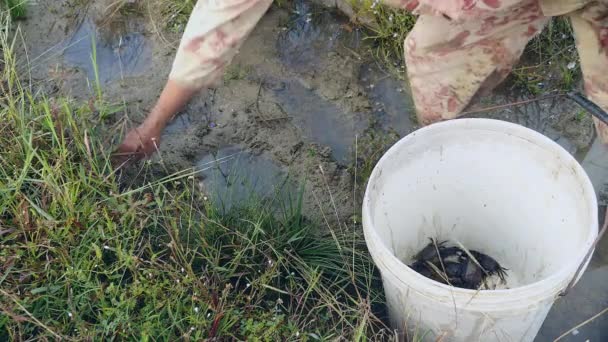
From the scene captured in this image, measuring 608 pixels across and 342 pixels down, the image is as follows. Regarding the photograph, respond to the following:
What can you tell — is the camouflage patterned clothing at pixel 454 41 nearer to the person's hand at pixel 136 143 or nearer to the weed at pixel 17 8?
the person's hand at pixel 136 143

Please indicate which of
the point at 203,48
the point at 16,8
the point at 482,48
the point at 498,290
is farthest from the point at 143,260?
the point at 16,8

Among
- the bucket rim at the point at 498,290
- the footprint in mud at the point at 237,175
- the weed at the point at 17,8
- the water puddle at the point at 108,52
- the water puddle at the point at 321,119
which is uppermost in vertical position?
the weed at the point at 17,8

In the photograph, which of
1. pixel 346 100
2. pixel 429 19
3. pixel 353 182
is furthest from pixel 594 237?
pixel 346 100

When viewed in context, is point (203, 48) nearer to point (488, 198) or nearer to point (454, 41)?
point (454, 41)

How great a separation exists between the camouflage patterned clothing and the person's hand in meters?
0.22

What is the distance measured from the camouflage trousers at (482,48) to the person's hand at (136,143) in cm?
95

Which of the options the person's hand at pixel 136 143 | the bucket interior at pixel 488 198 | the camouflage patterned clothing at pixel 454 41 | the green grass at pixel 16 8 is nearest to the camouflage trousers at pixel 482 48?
the camouflage patterned clothing at pixel 454 41

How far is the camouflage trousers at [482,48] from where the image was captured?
6.38 ft

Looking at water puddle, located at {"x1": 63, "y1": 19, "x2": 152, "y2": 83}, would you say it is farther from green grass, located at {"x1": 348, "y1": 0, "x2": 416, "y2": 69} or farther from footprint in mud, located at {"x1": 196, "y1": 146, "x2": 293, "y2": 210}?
green grass, located at {"x1": 348, "y1": 0, "x2": 416, "y2": 69}

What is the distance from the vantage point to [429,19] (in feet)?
6.92

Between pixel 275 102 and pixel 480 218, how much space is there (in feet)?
3.34

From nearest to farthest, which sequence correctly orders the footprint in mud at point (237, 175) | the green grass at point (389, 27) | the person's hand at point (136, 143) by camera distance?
the person's hand at point (136, 143) → the footprint in mud at point (237, 175) → the green grass at point (389, 27)

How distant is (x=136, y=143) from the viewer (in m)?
2.25

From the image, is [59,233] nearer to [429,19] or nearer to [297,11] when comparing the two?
[429,19]
